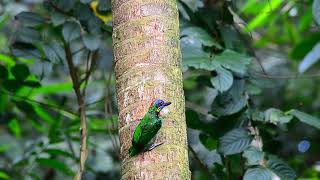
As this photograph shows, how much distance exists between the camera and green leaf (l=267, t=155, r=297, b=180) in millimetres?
1621

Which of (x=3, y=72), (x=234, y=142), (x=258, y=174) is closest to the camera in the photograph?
(x=258, y=174)

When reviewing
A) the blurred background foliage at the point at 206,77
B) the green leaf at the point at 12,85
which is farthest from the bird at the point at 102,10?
the green leaf at the point at 12,85

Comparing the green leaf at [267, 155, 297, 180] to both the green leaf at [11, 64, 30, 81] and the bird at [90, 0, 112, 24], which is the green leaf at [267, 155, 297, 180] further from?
the green leaf at [11, 64, 30, 81]

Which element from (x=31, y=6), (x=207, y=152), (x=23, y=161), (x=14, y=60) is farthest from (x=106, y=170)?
(x=31, y=6)

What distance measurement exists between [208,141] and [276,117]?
0.24m

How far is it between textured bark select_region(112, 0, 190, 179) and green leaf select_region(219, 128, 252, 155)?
0.53 metres

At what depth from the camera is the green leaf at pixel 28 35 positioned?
1.93 metres

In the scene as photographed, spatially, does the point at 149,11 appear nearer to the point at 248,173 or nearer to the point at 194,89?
the point at 248,173

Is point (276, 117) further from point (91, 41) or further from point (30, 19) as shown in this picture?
point (30, 19)

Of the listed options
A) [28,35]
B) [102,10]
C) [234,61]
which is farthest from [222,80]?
[28,35]

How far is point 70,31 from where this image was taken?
191 centimetres

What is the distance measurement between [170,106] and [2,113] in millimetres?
1505

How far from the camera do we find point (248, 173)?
1.57m

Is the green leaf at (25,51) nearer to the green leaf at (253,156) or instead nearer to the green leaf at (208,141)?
the green leaf at (208,141)
